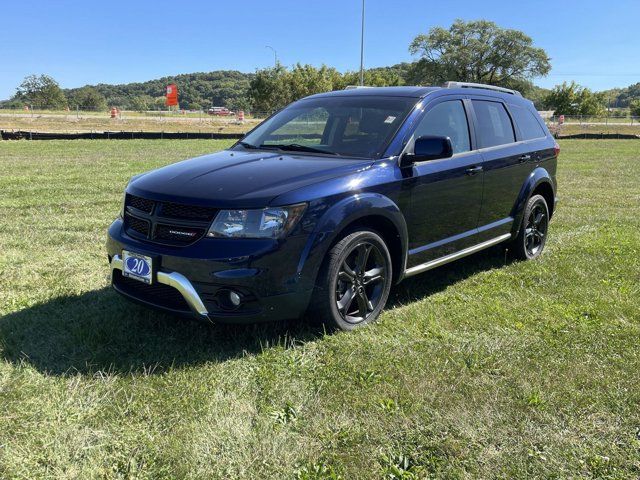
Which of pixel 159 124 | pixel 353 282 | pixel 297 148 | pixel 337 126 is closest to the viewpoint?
pixel 353 282

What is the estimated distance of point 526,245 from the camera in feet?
18.9

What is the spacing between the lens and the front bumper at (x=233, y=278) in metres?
3.17

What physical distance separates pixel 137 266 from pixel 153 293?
0.67 feet

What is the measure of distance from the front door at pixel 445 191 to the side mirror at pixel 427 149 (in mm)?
102

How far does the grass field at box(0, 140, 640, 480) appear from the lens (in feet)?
7.99

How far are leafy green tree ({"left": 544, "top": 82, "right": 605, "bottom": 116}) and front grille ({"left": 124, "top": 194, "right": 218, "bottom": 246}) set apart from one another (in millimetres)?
95790

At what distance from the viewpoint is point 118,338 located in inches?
142

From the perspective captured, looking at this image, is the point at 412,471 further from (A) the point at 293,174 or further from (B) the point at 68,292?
(B) the point at 68,292

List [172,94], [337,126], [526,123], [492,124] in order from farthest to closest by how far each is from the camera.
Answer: [172,94], [526,123], [492,124], [337,126]

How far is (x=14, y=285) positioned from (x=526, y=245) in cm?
491

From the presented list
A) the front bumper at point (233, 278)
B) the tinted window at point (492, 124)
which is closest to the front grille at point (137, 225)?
the front bumper at point (233, 278)

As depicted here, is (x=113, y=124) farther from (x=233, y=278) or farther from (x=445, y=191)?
(x=233, y=278)

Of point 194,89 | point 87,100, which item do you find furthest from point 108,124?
point 194,89

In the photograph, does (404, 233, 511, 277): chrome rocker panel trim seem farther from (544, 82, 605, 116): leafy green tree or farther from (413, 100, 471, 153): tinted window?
(544, 82, 605, 116): leafy green tree
